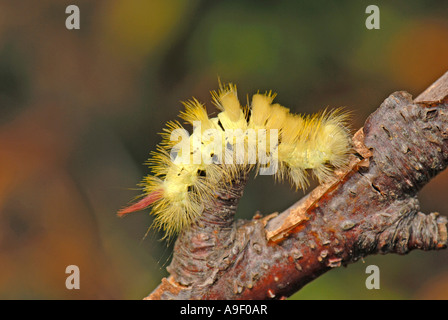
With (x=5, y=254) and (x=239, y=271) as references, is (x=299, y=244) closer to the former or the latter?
(x=239, y=271)

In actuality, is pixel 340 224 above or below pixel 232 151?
below

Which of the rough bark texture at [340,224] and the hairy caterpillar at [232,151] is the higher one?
the hairy caterpillar at [232,151]

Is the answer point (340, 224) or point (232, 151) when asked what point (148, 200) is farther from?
point (340, 224)

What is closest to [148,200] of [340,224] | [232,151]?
[232,151]

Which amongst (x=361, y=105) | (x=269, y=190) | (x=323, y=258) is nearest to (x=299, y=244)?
(x=323, y=258)
